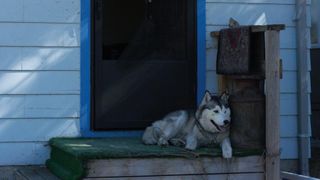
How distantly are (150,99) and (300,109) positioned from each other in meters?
1.53

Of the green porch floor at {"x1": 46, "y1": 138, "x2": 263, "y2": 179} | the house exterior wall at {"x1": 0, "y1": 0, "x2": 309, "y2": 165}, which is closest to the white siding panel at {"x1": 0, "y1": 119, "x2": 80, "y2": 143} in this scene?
the house exterior wall at {"x1": 0, "y1": 0, "x2": 309, "y2": 165}

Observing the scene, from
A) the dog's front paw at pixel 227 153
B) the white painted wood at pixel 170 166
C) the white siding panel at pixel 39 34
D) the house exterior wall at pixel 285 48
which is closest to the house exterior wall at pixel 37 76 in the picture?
the white siding panel at pixel 39 34

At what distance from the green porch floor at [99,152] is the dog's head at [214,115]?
0.19 metres

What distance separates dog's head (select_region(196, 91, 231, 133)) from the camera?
4.96 metres

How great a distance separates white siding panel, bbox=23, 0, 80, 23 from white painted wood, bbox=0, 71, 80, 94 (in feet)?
1.63

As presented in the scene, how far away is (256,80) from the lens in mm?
5293

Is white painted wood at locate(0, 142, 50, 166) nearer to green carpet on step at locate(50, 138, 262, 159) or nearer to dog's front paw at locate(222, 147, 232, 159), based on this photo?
green carpet on step at locate(50, 138, 262, 159)

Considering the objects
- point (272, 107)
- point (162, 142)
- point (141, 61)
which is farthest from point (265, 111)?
point (141, 61)

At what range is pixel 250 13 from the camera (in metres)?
6.12

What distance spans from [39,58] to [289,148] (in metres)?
2.64

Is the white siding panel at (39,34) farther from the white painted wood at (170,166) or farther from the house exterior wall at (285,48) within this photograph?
the house exterior wall at (285,48)

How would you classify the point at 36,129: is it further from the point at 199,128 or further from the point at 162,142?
the point at 199,128

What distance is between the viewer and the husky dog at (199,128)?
497 centimetres

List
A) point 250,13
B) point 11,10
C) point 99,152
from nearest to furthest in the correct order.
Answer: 1. point 99,152
2. point 11,10
3. point 250,13
